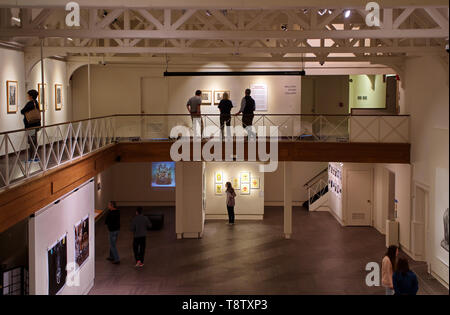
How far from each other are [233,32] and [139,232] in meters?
6.18

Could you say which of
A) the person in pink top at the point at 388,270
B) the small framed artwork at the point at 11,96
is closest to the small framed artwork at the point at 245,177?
the small framed artwork at the point at 11,96

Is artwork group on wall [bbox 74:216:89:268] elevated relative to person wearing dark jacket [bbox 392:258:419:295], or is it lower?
lower

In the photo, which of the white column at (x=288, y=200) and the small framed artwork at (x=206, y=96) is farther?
the small framed artwork at (x=206, y=96)

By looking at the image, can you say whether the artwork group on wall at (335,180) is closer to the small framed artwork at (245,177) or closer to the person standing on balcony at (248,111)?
the small framed artwork at (245,177)

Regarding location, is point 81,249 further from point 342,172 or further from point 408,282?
point 342,172

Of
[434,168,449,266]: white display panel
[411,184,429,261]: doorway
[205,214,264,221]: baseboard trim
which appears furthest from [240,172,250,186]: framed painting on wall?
[434,168,449,266]: white display panel

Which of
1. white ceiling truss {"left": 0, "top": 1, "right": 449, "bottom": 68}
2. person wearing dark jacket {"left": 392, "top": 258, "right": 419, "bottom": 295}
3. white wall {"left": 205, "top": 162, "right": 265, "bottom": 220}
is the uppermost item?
white ceiling truss {"left": 0, "top": 1, "right": 449, "bottom": 68}

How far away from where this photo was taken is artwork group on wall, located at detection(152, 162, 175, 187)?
71.2ft

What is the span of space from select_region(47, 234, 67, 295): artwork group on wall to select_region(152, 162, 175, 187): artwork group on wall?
12.2 metres

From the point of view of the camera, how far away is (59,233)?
358 inches

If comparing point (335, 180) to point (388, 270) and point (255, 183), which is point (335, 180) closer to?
point (255, 183)

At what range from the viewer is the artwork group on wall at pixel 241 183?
752 inches

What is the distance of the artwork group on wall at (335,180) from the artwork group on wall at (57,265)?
450 inches

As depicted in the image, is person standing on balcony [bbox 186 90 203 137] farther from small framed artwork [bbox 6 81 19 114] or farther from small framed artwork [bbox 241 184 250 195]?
small framed artwork [bbox 6 81 19 114]
